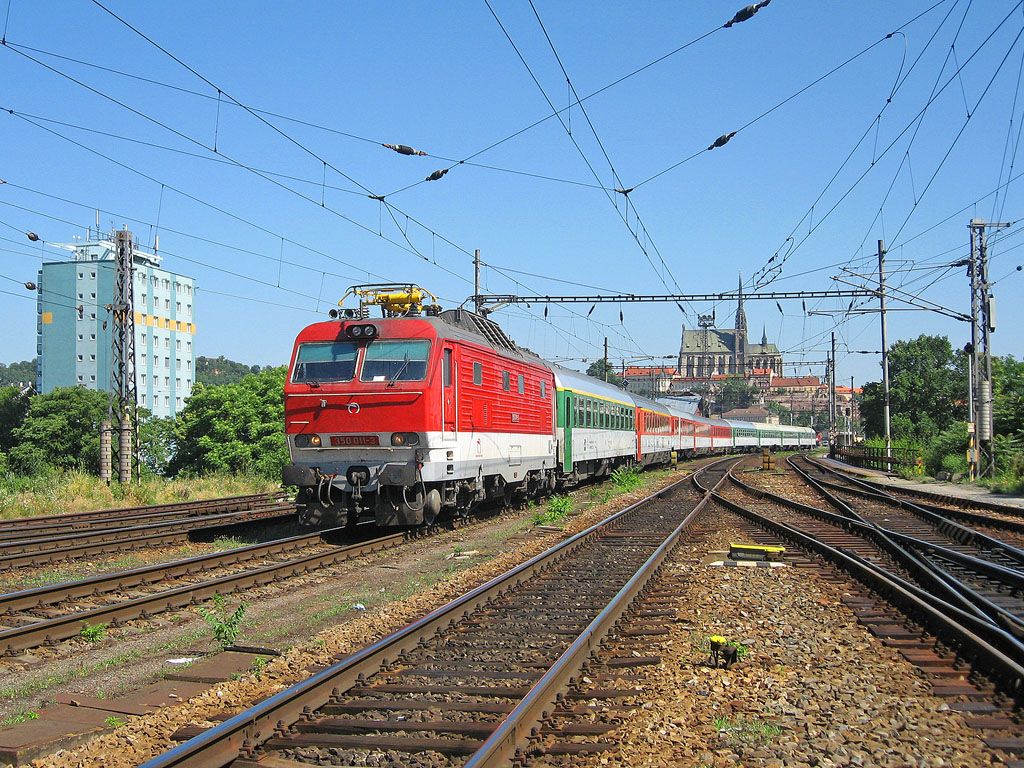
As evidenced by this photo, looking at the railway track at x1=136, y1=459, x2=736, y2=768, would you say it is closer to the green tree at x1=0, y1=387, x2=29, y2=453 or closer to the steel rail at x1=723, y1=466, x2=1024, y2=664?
the steel rail at x1=723, y1=466, x2=1024, y2=664

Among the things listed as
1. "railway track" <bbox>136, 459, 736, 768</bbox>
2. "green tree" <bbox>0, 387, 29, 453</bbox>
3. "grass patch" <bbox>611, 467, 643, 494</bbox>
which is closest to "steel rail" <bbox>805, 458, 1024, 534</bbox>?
"grass patch" <bbox>611, 467, 643, 494</bbox>

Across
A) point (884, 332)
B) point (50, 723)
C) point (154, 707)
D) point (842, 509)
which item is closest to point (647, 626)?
point (154, 707)

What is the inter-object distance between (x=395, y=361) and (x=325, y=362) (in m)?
1.23

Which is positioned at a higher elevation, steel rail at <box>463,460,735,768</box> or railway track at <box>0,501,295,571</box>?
steel rail at <box>463,460,735,768</box>

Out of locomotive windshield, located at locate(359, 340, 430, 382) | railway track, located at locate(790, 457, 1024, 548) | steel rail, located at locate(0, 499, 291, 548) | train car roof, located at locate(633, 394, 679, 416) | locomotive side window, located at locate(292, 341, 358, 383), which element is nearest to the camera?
locomotive windshield, located at locate(359, 340, 430, 382)

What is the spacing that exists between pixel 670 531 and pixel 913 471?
25.6 metres

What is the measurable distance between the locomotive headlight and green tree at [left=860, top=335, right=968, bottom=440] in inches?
2602

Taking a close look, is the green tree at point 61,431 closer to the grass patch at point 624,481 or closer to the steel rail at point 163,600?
the grass patch at point 624,481

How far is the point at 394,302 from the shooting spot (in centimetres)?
1739

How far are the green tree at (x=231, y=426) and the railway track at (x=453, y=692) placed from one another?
130 ft

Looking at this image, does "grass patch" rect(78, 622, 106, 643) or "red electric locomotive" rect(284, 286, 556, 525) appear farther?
"red electric locomotive" rect(284, 286, 556, 525)

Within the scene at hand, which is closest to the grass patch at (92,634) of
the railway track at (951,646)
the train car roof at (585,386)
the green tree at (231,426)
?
the railway track at (951,646)

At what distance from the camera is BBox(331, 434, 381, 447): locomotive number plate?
1431 cm

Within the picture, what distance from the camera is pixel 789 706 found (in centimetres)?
602
